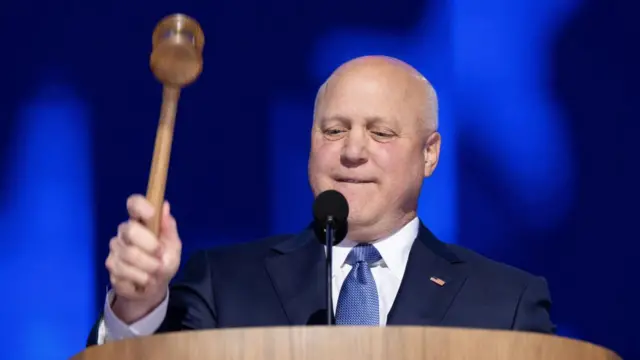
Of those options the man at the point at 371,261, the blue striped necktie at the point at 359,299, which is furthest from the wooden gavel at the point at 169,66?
the blue striped necktie at the point at 359,299

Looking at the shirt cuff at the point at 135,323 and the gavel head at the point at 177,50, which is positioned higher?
the gavel head at the point at 177,50

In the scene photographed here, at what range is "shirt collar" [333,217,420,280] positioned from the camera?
253 centimetres

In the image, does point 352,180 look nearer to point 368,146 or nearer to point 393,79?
point 368,146

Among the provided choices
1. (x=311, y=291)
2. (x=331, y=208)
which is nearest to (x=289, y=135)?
(x=311, y=291)

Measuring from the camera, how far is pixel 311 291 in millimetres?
2408

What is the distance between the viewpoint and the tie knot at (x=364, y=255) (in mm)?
2518

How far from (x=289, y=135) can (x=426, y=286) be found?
0.64m

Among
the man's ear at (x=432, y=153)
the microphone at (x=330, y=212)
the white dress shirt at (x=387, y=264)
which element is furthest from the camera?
the man's ear at (x=432, y=153)

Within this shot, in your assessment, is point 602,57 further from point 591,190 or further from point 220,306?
point 220,306

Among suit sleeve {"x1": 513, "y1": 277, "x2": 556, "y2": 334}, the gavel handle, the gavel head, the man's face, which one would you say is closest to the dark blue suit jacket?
suit sleeve {"x1": 513, "y1": 277, "x2": 556, "y2": 334}

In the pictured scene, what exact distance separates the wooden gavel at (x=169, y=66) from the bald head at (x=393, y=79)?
0.81 meters

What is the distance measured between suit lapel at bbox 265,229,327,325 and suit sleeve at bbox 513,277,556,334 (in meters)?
0.35

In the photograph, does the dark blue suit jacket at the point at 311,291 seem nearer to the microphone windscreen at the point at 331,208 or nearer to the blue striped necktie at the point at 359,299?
the blue striped necktie at the point at 359,299

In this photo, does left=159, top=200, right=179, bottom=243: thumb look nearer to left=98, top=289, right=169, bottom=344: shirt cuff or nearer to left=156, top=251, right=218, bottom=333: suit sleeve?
left=98, top=289, right=169, bottom=344: shirt cuff
